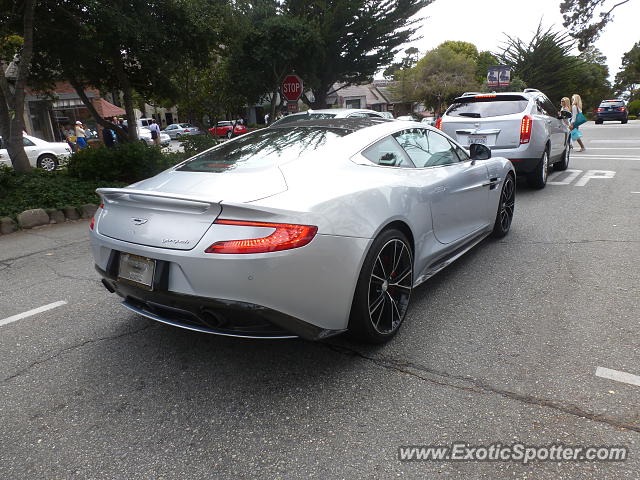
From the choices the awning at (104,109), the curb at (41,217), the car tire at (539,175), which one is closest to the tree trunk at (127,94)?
the curb at (41,217)

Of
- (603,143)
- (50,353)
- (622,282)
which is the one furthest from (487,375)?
(603,143)

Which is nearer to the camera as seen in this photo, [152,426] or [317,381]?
[152,426]

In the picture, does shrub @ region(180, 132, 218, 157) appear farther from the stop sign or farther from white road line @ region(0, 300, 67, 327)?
white road line @ region(0, 300, 67, 327)

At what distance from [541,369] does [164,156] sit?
365 inches

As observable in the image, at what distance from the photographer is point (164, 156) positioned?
1045 centimetres

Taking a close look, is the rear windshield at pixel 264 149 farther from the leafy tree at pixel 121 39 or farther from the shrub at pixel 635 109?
→ the shrub at pixel 635 109

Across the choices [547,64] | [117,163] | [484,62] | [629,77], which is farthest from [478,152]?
[629,77]

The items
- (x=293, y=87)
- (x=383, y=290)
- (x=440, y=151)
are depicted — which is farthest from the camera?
(x=293, y=87)

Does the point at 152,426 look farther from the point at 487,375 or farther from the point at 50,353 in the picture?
the point at 487,375

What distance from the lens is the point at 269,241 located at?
7.87ft

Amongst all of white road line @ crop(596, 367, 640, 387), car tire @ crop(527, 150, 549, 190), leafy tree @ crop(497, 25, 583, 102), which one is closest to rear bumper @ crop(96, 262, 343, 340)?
white road line @ crop(596, 367, 640, 387)

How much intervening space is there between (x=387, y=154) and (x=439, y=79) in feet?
189

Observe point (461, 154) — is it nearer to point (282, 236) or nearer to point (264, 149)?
point (264, 149)

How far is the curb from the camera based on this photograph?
7070 millimetres
